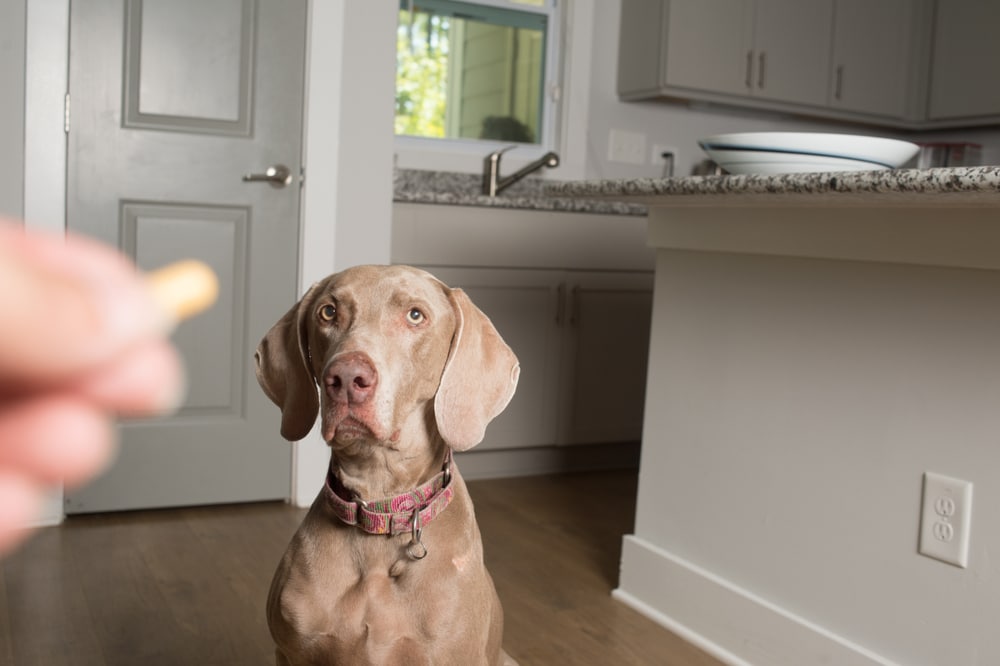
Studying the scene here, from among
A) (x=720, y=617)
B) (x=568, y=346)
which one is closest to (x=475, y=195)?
(x=568, y=346)

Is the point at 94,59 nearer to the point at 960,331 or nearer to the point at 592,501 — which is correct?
the point at 592,501

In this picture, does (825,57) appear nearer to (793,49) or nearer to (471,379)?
(793,49)

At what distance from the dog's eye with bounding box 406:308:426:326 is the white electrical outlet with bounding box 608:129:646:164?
130 inches

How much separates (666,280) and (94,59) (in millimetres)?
1816

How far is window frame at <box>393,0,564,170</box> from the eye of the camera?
4.33 metres

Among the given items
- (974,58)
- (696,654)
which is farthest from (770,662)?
(974,58)

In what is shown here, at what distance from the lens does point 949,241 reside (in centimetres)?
186

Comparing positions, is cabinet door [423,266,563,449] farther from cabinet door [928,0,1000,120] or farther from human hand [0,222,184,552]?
human hand [0,222,184,552]

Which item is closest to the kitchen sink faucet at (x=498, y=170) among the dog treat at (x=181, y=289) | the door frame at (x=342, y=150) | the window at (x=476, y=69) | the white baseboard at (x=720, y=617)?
the window at (x=476, y=69)

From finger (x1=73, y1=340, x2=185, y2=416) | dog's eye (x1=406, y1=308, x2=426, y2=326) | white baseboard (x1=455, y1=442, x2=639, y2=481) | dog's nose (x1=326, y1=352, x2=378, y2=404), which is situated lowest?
white baseboard (x1=455, y1=442, x2=639, y2=481)

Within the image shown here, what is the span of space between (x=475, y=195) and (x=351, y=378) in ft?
8.74

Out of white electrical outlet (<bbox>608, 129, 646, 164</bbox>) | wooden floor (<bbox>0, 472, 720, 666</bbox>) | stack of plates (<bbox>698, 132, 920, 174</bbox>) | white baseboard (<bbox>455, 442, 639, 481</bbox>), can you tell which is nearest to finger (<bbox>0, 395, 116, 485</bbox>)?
stack of plates (<bbox>698, 132, 920, 174</bbox>)

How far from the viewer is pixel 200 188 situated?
3.26 meters

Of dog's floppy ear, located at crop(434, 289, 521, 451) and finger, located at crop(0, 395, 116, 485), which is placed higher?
finger, located at crop(0, 395, 116, 485)
